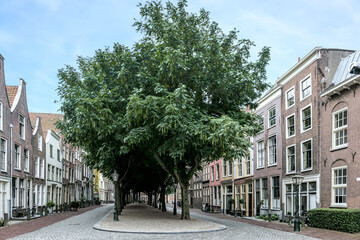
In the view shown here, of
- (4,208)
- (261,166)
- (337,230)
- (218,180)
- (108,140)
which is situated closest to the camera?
(337,230)

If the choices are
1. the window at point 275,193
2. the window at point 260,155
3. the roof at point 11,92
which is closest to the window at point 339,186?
the window at point 275,193

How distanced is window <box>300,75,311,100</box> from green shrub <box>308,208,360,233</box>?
29.2ft

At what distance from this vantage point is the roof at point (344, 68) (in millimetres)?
23547

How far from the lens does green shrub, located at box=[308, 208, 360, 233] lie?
18688 millimetres

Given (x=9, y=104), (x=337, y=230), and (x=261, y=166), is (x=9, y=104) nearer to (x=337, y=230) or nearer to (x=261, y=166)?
(x=261, y=166)

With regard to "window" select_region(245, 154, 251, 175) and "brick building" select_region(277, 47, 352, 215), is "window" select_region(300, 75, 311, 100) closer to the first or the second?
"brick building" select_region(277, 47, 352, 215)

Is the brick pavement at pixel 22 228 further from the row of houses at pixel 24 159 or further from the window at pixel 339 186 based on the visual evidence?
the window at pixel 339 186

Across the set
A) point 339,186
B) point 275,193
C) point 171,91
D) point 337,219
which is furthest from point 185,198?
point 275,193

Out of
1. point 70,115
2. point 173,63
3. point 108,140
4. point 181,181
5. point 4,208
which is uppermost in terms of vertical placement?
point 173,63

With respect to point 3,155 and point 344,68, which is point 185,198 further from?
point 3,155

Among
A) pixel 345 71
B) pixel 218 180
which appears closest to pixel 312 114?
pixel 345 71

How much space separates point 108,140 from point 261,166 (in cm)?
1794

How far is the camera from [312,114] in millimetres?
26547

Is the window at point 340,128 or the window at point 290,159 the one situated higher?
the window at point 340,128
